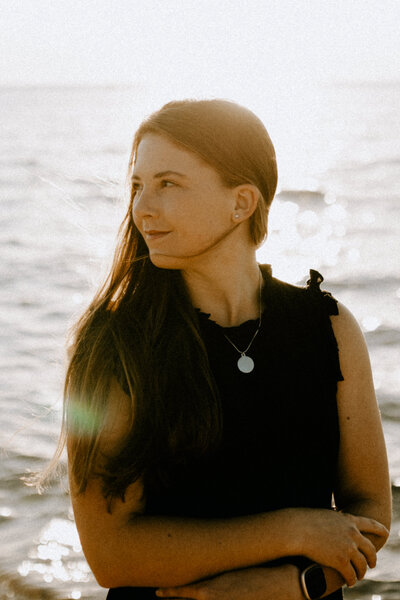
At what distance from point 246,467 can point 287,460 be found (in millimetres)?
130

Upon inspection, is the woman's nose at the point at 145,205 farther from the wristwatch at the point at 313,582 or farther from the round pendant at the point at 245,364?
the wristwatch at the point at 313,582

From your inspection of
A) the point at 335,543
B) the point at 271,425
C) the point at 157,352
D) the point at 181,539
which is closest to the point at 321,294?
the point at 271,425

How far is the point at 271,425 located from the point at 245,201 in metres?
0.68

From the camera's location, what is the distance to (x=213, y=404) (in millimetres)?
2334

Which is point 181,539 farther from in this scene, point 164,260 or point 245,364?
point 164,260

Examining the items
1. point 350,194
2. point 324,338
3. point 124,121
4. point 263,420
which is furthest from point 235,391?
point 124,121

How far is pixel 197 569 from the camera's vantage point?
2189mm

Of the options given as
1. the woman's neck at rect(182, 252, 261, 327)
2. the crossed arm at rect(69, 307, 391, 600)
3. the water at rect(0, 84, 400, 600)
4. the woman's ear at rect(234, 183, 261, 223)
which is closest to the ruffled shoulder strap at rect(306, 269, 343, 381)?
the woman's neck at rect(182, 252, 261, 327)

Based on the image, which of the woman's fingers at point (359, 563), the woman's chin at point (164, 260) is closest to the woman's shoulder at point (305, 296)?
the woman's chin at point (164, 260)

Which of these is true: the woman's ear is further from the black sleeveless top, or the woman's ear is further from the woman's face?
the black sleeveless top

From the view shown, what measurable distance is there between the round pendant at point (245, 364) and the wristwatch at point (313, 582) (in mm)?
584

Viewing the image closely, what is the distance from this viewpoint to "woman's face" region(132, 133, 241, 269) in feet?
7.62

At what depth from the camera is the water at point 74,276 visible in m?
4.77

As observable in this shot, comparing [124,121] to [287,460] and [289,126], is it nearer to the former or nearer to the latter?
[289,126]
